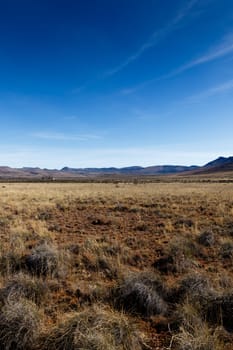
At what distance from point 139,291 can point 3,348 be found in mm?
2325

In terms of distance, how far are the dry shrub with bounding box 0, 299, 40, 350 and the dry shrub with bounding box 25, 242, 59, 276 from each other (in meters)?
2.15

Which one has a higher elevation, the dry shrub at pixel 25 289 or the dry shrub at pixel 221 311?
the dry shrub at pixel 25 289

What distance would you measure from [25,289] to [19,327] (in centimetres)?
128

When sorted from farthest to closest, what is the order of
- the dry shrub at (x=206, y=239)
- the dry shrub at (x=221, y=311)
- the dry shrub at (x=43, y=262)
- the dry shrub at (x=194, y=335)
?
the dry shrub at (x=206, y=239), the dry shrub at (x=43, y=262), the dry shrub at (x=221, y=311), the dry shrub at (x=194, y=335)

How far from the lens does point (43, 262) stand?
6.77m

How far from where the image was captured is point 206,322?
4324mm

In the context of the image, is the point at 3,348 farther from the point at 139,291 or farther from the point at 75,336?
the point at 139,291

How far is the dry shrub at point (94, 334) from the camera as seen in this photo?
142 inches

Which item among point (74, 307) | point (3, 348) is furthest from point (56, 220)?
point (3, 348)

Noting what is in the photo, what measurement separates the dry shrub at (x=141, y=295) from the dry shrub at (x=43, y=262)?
1797mm

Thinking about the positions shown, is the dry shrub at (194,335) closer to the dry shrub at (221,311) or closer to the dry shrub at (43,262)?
the dry shrub at (221,311)

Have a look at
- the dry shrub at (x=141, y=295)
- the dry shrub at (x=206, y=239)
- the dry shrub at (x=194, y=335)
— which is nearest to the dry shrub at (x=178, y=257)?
the dry shrub at (x=206, y=239)

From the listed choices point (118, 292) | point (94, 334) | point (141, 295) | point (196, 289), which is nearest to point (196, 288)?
point (196, 289)

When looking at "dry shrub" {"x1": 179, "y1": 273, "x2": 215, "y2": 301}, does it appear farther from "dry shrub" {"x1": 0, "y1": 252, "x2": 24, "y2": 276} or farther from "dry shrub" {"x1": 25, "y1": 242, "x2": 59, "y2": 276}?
"dry shrub" {"x1": 0, "y1": 252, "x2": 24, "y2": 276}
